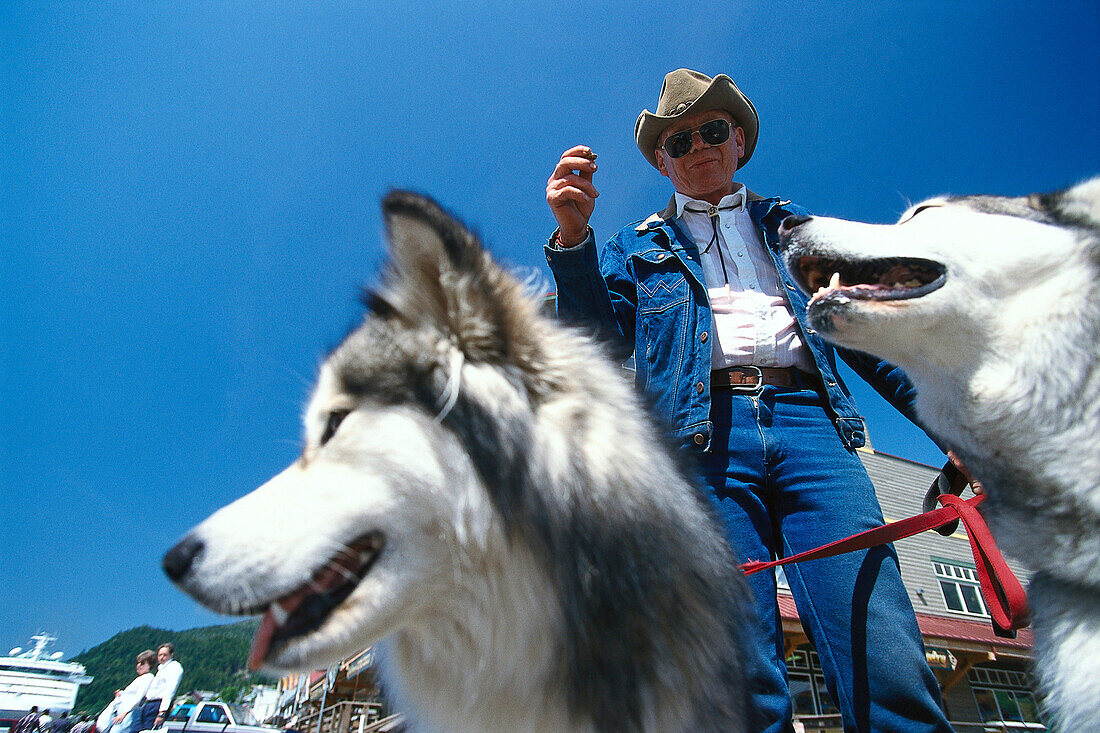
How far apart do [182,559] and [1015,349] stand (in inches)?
85.7

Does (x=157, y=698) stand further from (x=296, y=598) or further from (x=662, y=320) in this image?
(x=662, y=320)

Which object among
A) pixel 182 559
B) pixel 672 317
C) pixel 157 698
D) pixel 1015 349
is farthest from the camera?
pixel 157 698

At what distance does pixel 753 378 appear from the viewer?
238 centimetres

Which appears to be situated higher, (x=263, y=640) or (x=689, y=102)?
(x=689, y=102)

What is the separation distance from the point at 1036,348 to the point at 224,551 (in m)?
2.08

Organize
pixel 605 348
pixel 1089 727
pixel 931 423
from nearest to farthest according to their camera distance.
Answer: pixel 1089 727
pixel 931 423
pixel 605 348

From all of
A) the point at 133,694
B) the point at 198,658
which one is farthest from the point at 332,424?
the point at 198,658

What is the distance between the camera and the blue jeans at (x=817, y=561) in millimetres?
1884

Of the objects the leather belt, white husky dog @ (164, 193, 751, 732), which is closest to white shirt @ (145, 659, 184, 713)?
white husky dog @ (164, 193, 751, 732)

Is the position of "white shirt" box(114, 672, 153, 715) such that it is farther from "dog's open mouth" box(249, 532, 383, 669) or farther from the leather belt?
the leather belt

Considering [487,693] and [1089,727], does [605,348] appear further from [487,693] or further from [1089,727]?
[1089,727]

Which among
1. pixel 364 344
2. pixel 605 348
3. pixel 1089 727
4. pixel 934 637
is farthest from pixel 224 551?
pixel 934 637

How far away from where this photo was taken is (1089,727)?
126 centimetres

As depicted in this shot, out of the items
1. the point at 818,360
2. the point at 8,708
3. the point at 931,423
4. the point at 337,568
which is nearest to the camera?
the point at 337,568
